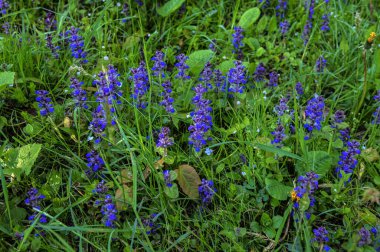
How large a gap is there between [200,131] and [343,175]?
2.61 feet

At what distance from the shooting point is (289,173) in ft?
9.36

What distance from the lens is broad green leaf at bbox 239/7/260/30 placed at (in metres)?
3.83

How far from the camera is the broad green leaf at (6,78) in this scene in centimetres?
289

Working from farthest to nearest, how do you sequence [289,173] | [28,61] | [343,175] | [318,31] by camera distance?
1. [318,31]
2. [28,61]
3. [289,173]
4. [343,175]

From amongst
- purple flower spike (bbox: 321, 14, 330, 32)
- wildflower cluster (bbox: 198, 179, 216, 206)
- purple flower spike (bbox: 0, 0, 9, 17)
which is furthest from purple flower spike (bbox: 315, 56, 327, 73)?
purple flower spike (bbox: 0, 0, 9, 17)

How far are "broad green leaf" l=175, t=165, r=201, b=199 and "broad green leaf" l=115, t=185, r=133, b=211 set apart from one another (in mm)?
275

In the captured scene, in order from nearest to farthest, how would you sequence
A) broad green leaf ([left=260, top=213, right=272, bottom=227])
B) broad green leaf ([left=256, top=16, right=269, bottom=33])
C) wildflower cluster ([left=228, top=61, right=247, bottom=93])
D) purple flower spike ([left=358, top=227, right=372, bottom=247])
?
purple flower spike ([left=358, top=227, right=372, bottom=247]), broad green leaf ([left=260, top=213, right=272, bottom=227]), wildflower cluster ([left=228, top=61, right=247, bottom=93]), broad green leaf ([left=256, top=16, right=269, bottom=33])

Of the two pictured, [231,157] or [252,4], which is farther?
[252,4]

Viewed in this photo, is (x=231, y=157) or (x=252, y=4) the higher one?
(x=252, y=4)

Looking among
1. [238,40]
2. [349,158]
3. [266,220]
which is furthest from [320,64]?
[266,220]

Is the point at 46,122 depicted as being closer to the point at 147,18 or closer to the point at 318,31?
the point at 147,18

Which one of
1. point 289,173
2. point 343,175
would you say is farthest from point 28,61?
point 343,175

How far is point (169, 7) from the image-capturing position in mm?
3879

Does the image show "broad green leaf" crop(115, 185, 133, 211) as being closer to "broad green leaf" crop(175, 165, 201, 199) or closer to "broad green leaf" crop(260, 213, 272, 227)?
"broad green leaf" crop(175, 165, 201, 199)
